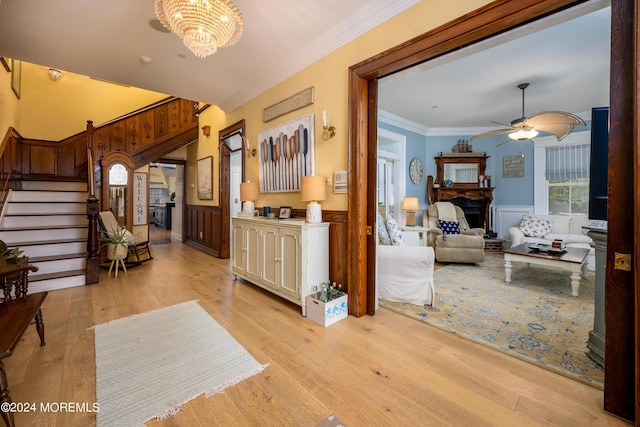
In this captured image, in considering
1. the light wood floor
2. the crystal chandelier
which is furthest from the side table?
the crystal chandelier

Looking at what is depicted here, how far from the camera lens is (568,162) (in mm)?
5668

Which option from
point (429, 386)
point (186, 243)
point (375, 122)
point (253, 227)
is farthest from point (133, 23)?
point (186, 243)

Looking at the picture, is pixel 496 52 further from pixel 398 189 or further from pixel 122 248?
pixel 122 248

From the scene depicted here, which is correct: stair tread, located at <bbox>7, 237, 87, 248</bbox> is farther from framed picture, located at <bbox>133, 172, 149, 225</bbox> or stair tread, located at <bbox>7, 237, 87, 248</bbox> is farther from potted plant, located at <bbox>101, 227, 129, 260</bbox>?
framed picture, located at <bbox>133, 172, 149, 225</bbox>

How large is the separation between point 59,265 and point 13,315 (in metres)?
2.40

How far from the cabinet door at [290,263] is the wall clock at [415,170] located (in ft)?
14.9

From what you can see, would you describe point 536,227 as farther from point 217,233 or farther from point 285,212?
point 217,233

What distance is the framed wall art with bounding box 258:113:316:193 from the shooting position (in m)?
3.12

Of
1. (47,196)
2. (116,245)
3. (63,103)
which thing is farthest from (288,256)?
(63,103)

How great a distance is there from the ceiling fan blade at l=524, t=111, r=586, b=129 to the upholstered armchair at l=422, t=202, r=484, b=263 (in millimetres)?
1951

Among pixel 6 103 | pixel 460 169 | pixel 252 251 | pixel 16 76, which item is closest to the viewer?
pixel 252 251

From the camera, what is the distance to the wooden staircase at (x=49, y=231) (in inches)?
135

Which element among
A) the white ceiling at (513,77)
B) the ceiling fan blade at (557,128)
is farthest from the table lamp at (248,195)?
the ceiling fan blade at (557,128)

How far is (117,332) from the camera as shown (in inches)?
90.1
